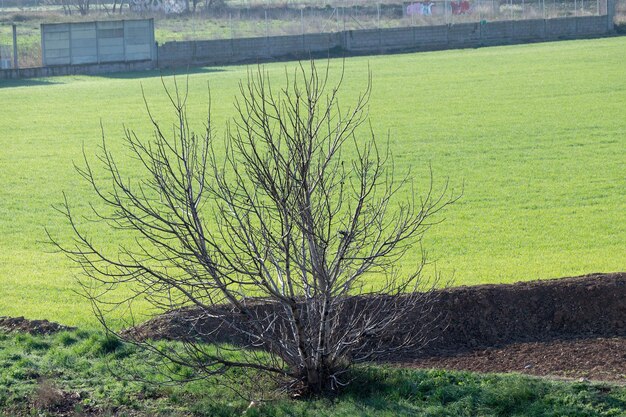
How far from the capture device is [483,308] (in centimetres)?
1112

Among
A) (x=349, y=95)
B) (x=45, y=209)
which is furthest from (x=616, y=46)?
(x=45, y=209)

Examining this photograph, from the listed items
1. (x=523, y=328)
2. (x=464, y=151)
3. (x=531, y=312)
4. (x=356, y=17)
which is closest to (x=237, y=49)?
(x=356, y=17)

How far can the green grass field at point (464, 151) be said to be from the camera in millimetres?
15516

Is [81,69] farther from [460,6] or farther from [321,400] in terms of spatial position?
[321,400]

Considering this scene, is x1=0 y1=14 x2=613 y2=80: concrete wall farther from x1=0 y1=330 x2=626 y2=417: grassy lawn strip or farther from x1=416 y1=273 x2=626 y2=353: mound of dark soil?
x1=0 y1=330 x2=626 y2=417: grassy lawn strip

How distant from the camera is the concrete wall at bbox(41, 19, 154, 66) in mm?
57844

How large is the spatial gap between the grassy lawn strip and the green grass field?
9.55 feet

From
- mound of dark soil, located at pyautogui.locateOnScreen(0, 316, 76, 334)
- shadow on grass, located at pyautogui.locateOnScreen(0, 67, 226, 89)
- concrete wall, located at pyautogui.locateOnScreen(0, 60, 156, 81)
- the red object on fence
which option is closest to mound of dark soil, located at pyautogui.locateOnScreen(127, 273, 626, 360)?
mound of dark soil, located at pyautogui.locateOnScreen(0, 316, 76, 334)

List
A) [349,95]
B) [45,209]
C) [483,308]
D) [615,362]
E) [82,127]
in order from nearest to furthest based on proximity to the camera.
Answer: [615,362]
[483,308]
[45,209]
[82,127]
[349,95]

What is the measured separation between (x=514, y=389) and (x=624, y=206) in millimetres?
11690

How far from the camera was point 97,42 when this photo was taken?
2322 inches

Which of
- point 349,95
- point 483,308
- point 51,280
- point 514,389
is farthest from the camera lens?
point 349,95

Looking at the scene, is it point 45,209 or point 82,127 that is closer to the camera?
point 45,209

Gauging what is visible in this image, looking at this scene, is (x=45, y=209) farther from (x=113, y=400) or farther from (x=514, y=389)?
(x=514, y=389)
